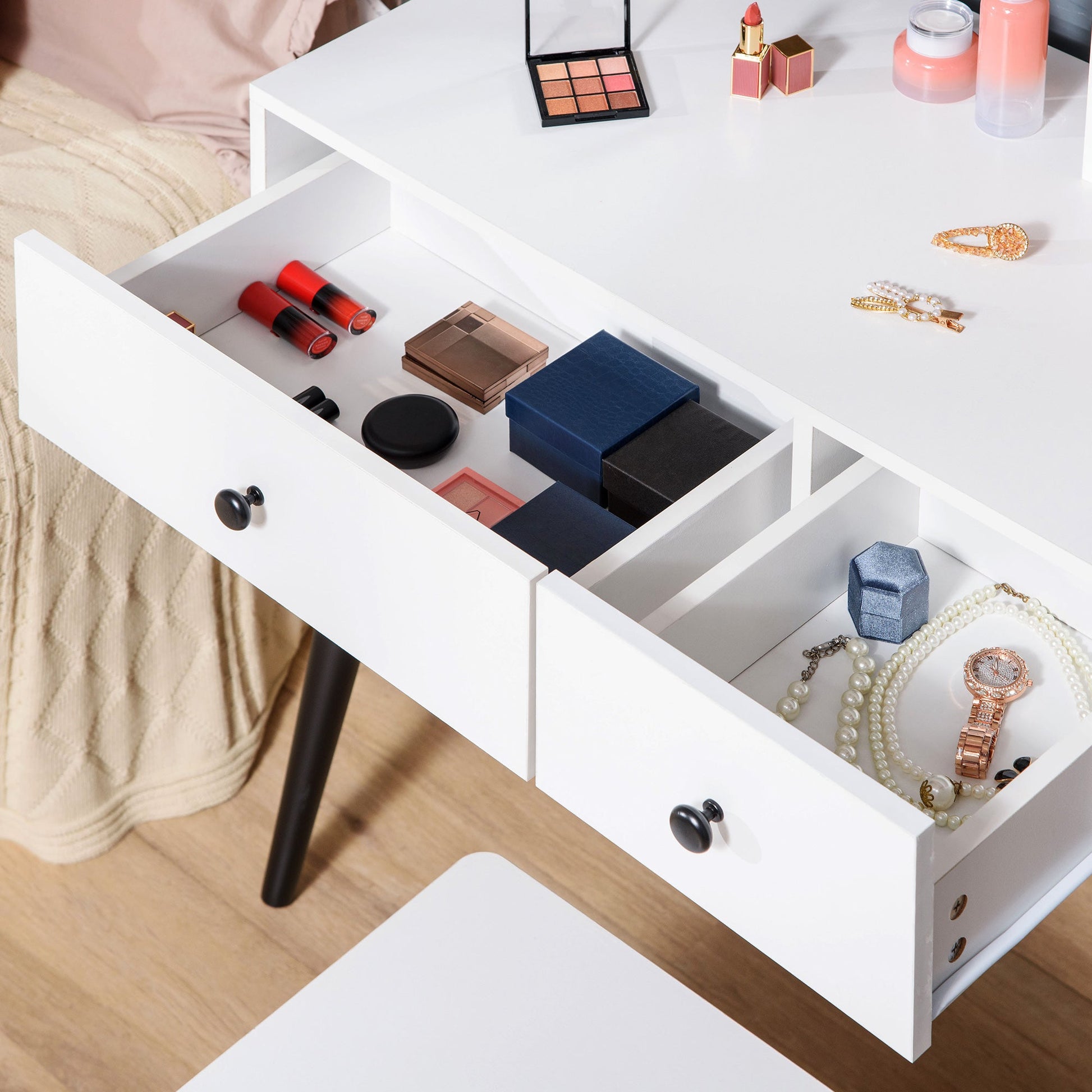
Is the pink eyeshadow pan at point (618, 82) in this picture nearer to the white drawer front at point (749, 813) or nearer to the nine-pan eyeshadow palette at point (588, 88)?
the nine-pan eyeshadow palette at point (588, 88)

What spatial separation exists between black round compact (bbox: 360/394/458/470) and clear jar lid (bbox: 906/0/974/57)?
0.42 metres

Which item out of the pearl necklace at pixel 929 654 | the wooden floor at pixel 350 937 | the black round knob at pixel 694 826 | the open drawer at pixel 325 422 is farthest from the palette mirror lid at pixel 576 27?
the wooden floor at pixel 350 937

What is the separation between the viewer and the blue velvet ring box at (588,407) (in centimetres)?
103

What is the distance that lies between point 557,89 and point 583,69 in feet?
0.08

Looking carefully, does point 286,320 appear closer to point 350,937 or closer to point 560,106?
point 560,106

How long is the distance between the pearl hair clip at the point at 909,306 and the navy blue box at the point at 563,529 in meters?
0.21

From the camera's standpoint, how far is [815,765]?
0.73 metres

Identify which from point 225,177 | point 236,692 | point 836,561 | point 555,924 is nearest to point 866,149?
point 836,561

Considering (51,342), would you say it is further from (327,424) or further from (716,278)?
(716,278)

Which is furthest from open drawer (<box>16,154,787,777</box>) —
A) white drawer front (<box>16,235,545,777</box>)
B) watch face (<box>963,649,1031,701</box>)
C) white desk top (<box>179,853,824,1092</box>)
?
watch face (<box>963,649,1031,701</box>)

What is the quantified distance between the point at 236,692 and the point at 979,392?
939 mm

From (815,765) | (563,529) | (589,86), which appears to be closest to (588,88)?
(589,86)

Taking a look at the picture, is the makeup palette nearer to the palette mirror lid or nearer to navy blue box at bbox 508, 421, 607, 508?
navy blue box at bbox 508, 421, 607, 508

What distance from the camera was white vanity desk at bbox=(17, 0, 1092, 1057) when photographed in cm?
81
